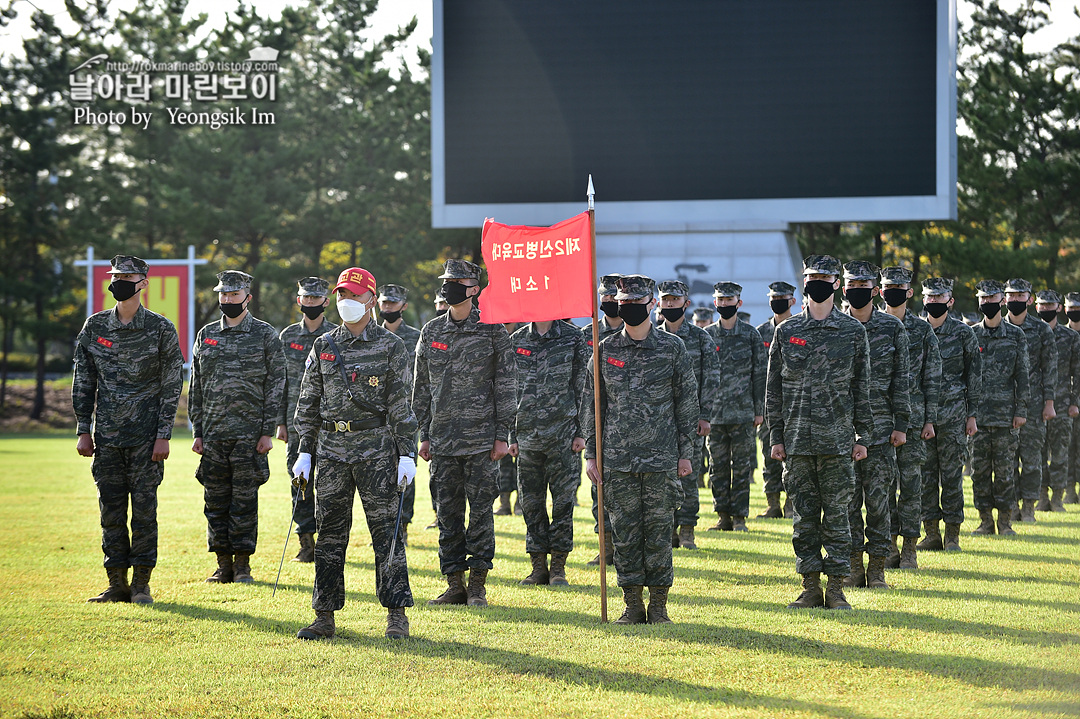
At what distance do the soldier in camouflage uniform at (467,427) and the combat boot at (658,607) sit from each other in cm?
135

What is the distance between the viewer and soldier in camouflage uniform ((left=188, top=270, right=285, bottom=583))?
31.5 ft

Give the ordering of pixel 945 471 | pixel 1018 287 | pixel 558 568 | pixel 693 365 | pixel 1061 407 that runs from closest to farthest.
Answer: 1. pixel 558 568
2. pixel 693 365
3. pixel 945 471
4. pixel 1018 287
5. pixel 1061 407

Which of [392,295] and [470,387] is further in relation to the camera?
[392,295]

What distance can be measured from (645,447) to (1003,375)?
6368 millimetres

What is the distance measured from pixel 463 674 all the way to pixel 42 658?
2641 mm

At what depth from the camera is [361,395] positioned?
739cm

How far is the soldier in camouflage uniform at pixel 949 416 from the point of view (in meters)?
11.0

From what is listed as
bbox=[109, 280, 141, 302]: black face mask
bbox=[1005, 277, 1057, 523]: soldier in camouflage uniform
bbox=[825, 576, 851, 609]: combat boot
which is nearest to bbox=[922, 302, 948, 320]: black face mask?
bbox=[1005, 277, 1057, 523]: soldier in camouflage uniform

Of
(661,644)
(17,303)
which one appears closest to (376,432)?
(661,644)

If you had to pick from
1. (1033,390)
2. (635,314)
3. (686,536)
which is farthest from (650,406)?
(1033,390)

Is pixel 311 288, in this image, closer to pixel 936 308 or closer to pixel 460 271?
pixel 460 271

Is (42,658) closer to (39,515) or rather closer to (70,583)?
(70,583)

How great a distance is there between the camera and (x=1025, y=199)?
37.2 metres

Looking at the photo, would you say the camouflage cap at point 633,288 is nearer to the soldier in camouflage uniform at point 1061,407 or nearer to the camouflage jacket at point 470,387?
the camouflage jacket at point 470,387
